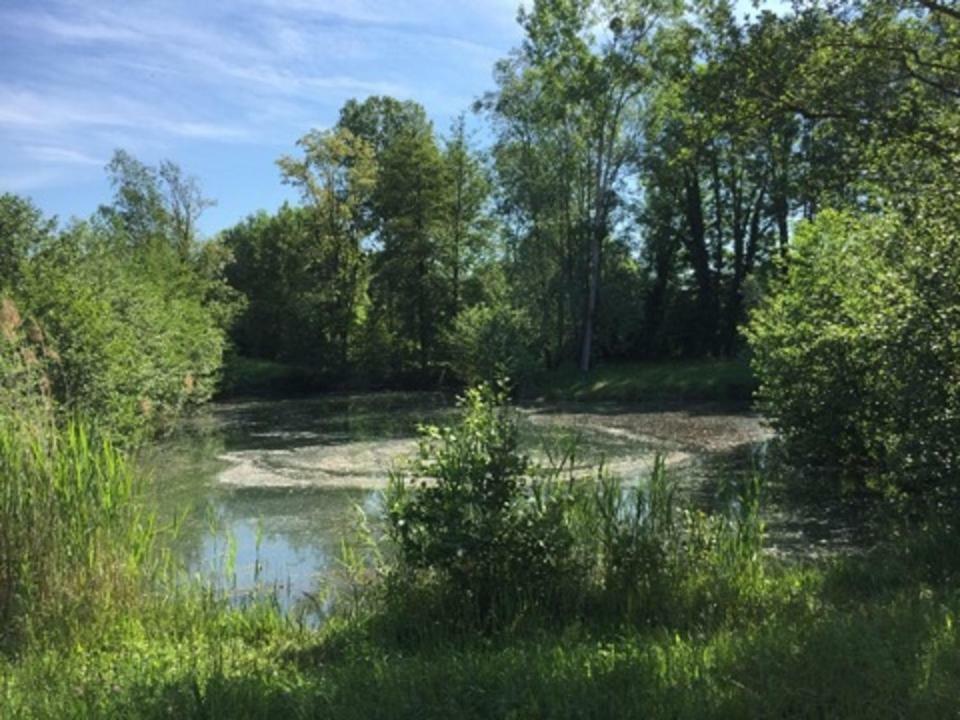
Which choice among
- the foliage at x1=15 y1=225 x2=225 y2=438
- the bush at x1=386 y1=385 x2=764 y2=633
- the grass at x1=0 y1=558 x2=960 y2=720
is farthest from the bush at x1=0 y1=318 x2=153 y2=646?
the bush at x1=386 y1=385 x2=764 y2=633

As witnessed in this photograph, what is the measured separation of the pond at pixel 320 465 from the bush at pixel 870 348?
4.94ft

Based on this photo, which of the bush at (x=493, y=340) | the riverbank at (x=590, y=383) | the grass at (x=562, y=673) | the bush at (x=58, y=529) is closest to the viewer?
the grass at (x=562, y=673)

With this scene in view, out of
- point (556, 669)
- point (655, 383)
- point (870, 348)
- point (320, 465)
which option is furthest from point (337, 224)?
point (556, 669)

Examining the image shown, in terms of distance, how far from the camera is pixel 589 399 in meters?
32.9

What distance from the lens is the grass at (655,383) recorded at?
30.7 meters

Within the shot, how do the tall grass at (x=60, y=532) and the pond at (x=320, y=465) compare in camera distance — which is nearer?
the tall grass at (x=60, y=532)

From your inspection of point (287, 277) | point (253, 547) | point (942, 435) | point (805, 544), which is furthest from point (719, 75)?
point (287, 277)

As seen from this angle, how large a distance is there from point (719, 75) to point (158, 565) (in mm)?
5862

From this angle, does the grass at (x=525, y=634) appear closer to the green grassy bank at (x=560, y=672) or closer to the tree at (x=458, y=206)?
the green grassy bank at (x=560, y=672)

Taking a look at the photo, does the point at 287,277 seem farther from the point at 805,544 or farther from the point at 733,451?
the point at 805,544

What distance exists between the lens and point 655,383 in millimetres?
32844

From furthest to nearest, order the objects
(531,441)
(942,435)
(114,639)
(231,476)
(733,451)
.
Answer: (531,441) < (733,451) < (231,476) < (942,435) < (114,639)

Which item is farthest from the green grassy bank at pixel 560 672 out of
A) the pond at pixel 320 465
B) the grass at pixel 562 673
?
the pond at pixel 320 465

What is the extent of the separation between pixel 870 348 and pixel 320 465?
1108cm
